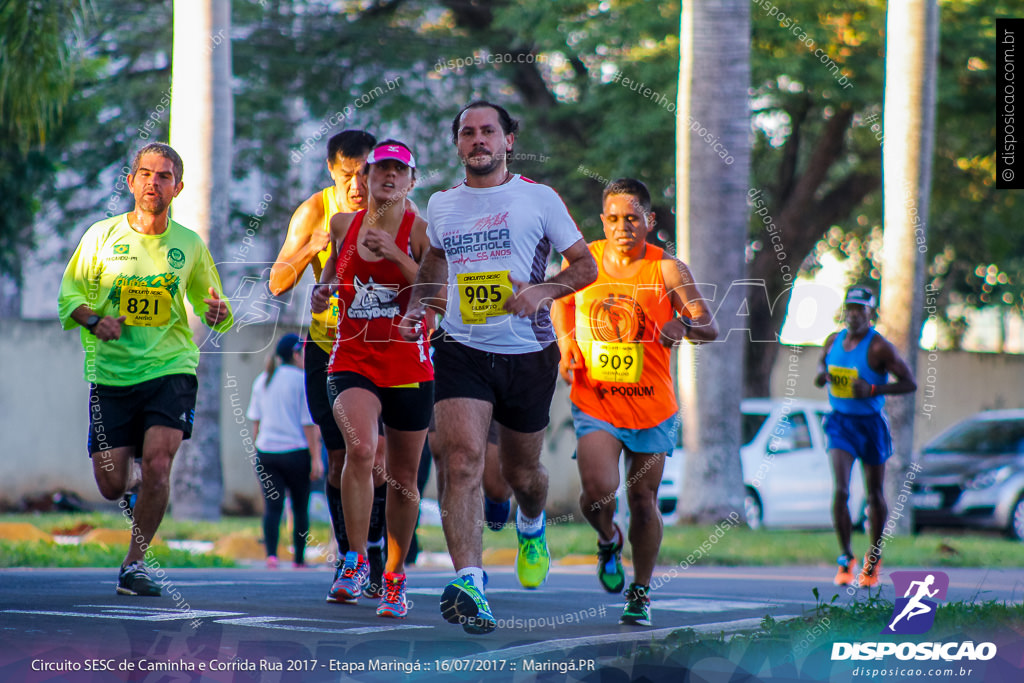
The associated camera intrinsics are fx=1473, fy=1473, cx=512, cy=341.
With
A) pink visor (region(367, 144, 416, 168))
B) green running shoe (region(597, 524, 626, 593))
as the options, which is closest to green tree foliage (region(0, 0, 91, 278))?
pink visor (region(367, 144, 416, 168))

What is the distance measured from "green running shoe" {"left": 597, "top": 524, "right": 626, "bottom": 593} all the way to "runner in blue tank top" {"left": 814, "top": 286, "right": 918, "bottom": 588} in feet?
9.25

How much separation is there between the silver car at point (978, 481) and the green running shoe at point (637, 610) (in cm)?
1248

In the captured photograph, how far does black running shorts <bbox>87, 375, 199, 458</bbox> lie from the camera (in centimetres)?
738

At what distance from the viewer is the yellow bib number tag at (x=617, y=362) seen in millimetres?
7340

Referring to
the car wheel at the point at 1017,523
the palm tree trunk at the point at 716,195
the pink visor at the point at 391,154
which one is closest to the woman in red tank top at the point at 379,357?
the pink visor at the point at 391,154

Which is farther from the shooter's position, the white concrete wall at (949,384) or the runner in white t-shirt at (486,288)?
the white concrete wall at (949,384)

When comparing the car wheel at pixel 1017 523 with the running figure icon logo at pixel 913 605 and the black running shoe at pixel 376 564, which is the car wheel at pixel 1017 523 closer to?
the black running shoe at pixel 376 564

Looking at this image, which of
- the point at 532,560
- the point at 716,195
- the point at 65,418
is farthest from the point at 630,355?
the point at 65,418

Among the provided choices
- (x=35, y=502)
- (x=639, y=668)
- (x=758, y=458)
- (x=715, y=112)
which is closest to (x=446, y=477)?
(x=639, y=668)

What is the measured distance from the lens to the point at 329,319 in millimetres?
7562

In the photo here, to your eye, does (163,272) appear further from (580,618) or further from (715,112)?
(715,112)

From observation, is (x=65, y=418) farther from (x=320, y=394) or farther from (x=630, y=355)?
(x=630, y=355)

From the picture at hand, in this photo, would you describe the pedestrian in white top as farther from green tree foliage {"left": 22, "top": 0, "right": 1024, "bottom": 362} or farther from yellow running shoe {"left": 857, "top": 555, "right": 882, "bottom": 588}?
green tree foliage {"left": 22, "top": 0, "right": 1024, "bottom": 362}

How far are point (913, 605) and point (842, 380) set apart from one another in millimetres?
4597
